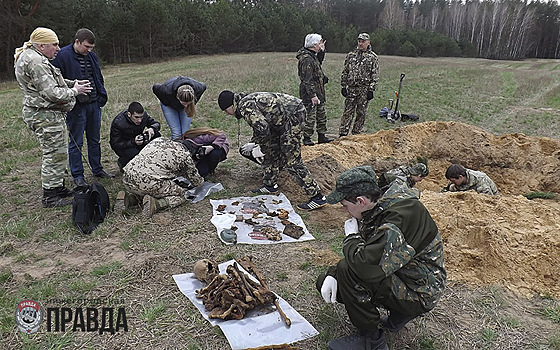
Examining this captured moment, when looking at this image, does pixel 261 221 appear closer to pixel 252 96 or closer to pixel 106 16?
pixel 252 96

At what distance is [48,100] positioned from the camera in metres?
4.84

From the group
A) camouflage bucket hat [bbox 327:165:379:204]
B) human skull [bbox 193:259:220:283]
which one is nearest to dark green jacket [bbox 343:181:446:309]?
camouflage bucket hat [bbox 327:165:379:204]

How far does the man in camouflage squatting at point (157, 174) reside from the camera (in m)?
4.91

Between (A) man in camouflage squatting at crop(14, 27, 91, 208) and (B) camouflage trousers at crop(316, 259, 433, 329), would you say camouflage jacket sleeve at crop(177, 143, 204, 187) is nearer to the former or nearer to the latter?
(A) man in camouflage squatting at crop(14, 27, 91, 208)

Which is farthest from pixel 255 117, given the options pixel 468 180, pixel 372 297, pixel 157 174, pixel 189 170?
pixel 468 180

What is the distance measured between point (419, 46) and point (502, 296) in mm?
56703

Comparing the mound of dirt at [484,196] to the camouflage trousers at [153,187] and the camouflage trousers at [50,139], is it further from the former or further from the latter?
the camouflage trousers at [50,139]

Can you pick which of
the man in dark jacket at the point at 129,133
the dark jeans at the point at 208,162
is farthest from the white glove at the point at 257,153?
the man in dark jacket at the point at 129,133

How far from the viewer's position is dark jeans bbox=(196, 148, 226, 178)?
20.1 feet

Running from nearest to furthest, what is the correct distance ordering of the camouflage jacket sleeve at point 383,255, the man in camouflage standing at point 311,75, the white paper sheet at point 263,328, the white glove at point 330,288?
1. the camouflage jacket sleeve at point 383,255
2. the white glove at point 330,288
3. the white paper sheet at point 263,328
4. the man in camouflage standing at point 311,75

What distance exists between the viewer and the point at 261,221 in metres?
4.94

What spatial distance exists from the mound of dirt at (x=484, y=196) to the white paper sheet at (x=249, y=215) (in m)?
0.93

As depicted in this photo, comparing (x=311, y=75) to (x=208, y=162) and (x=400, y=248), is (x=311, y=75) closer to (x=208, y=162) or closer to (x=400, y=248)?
(x=208, y=162)

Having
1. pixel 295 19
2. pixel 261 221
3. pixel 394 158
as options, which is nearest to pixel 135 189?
pixel 261 221
